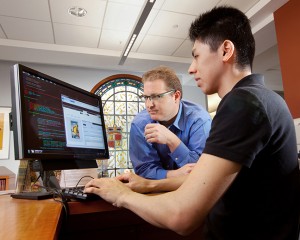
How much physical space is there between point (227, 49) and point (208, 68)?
0.27ft

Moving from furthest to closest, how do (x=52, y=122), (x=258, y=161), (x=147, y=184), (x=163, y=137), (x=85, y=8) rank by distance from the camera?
(x=85, y=8), (x=163, y=137), (x=52, y=122), (x=147, y=184), (x=258, y=161)

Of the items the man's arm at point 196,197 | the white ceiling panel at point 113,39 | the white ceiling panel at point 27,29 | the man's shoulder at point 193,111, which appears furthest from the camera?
the white ceiling panel at point 113,39

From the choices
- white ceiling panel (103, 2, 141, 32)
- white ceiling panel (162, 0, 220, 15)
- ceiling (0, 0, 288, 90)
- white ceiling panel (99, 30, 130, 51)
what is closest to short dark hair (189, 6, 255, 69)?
ceiling (0, 0, 288, 90)

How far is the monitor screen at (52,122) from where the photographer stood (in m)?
0.89

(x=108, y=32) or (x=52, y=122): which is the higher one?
(x=108, y=32)

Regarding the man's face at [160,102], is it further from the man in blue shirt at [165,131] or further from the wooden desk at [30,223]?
the wooden desk at [30,223]

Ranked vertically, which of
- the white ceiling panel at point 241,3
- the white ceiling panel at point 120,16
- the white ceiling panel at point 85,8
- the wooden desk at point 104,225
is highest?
the white ceiling panel at point 85,8

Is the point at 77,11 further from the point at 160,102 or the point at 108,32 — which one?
the point at 160,102

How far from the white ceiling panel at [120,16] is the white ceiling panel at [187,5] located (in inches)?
15.5

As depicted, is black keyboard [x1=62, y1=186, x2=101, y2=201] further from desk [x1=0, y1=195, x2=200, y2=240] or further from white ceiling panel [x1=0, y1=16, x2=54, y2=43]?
white ceiling panel [x1=0, y1=16, x2=54, y2=43]

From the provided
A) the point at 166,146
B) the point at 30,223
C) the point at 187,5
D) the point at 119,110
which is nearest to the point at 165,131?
the point at 166,146

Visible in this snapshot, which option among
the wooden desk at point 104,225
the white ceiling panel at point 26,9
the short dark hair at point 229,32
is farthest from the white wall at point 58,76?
the short dark hair at point 229,32

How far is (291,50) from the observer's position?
296 cm

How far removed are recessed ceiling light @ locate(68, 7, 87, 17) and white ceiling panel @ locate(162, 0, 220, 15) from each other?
1.05m
